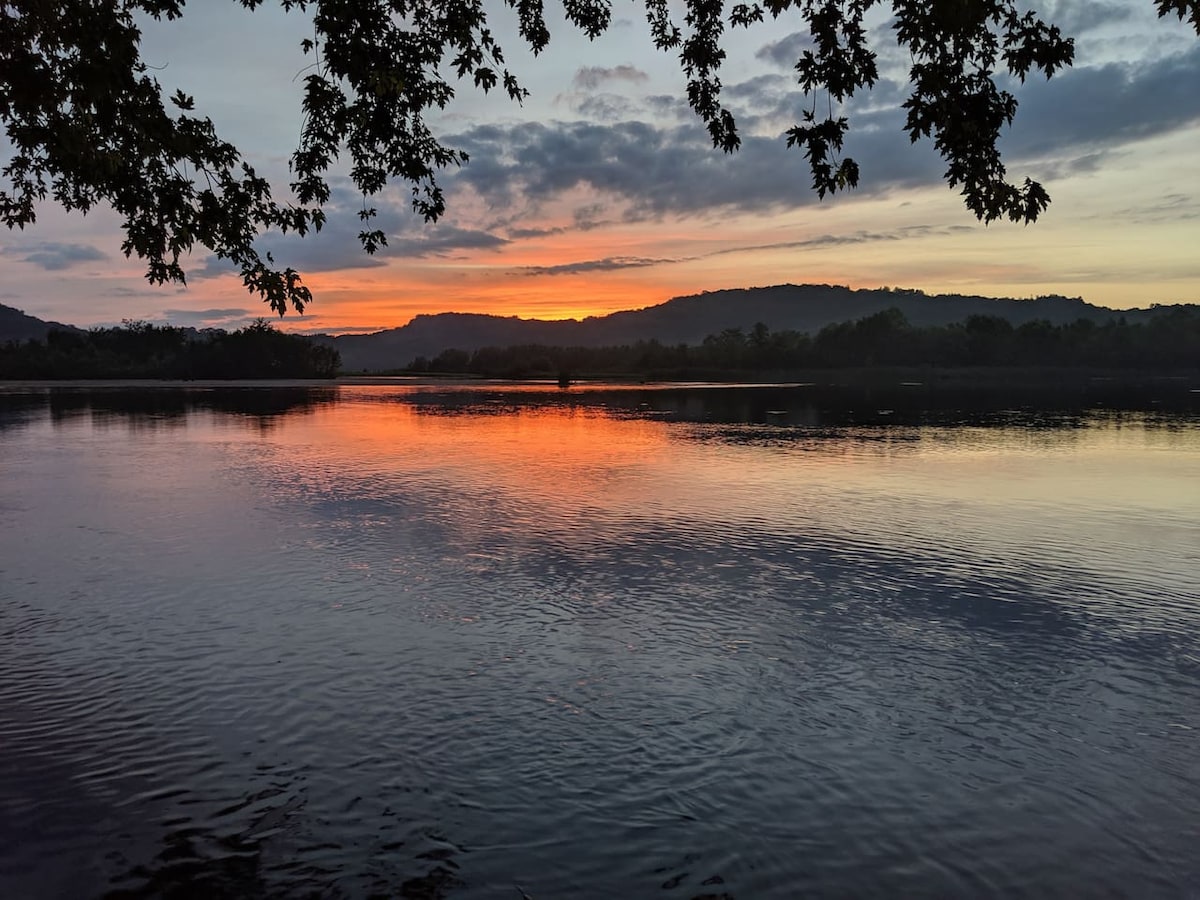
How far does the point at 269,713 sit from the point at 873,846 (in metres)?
6.77

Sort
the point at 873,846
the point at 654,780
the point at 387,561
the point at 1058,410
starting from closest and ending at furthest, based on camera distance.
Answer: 1. the point at 873,846
2. the point at 654,780
3. the point at 387,561
4. the point at 1058,410

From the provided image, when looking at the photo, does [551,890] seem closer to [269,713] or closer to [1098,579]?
[269,713]

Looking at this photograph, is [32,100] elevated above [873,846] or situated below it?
above

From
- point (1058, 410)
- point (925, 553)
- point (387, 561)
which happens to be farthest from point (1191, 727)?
point (1058, 410)

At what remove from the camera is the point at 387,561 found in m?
17.4

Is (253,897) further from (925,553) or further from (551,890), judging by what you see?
(925,553)

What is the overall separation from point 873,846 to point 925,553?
39.9ft

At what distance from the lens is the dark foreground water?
22.7ft

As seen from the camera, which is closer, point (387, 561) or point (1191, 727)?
point (1191, 727)

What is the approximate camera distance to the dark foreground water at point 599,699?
22.7 feet

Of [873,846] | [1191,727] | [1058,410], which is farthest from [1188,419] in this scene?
[873,846]

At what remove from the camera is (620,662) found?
37.3 feet

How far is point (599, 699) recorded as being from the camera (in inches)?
396

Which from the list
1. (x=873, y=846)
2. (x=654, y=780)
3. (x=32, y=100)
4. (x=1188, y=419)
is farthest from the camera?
(x=1188, y=419)
